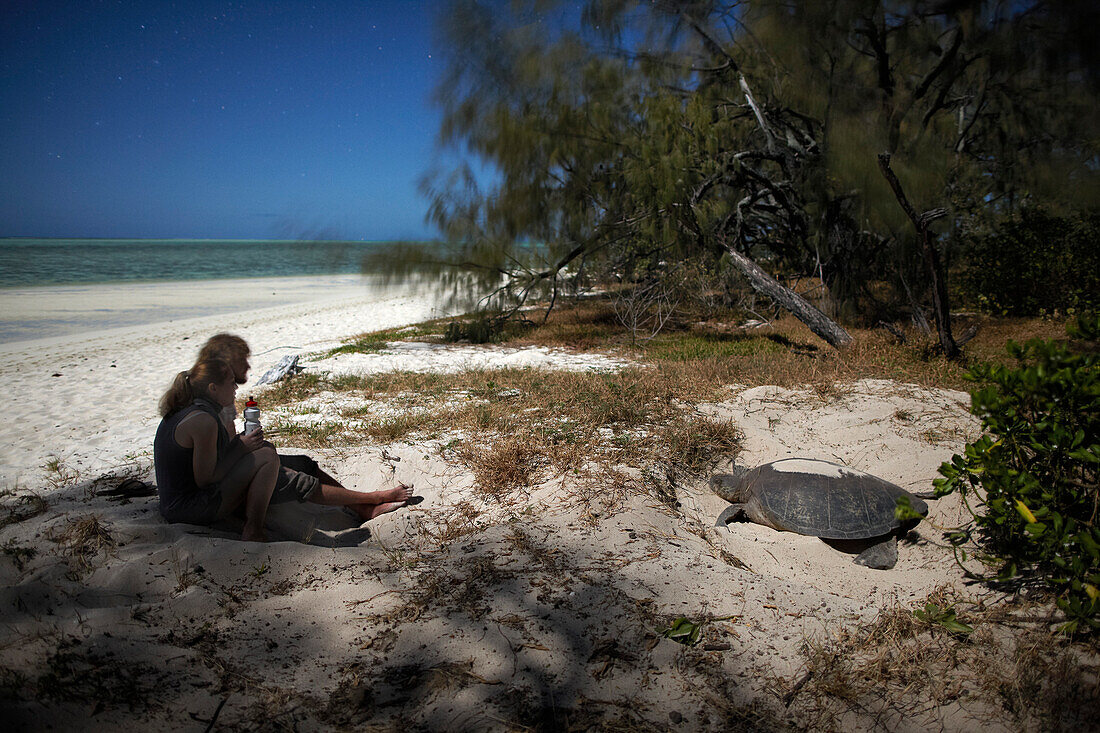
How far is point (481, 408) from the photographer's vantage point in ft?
16.5

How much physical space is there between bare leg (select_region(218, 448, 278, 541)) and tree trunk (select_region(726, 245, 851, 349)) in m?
6.90

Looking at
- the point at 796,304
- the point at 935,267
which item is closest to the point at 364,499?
the point at 935,267

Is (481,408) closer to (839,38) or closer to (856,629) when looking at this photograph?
(856,629)

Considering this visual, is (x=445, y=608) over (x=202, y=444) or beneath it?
beneath

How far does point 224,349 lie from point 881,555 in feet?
12.6

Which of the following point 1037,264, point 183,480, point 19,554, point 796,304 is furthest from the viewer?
point 796,304

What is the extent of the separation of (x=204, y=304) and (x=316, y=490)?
59.0 feet

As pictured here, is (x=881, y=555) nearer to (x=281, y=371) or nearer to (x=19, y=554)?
(x=19, y=554)

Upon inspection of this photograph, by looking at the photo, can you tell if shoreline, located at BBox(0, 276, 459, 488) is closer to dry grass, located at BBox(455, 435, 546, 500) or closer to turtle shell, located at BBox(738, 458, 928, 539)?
dry grass, located at BBox(455, 435, 546, 500)

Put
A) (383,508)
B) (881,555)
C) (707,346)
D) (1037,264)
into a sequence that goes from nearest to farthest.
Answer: (881,555)
(383,508)
(1037,264)
(707,346)

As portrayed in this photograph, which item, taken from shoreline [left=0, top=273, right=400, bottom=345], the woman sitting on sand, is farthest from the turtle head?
shoreline [left=0, top=273, right=400, bottom=345]

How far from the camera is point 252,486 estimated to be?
3004mm

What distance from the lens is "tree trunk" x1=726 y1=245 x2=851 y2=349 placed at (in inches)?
305

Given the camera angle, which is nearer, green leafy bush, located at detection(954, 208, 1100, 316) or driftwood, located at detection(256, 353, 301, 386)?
driftwood, located at detection(256, 353, 301, 386)
